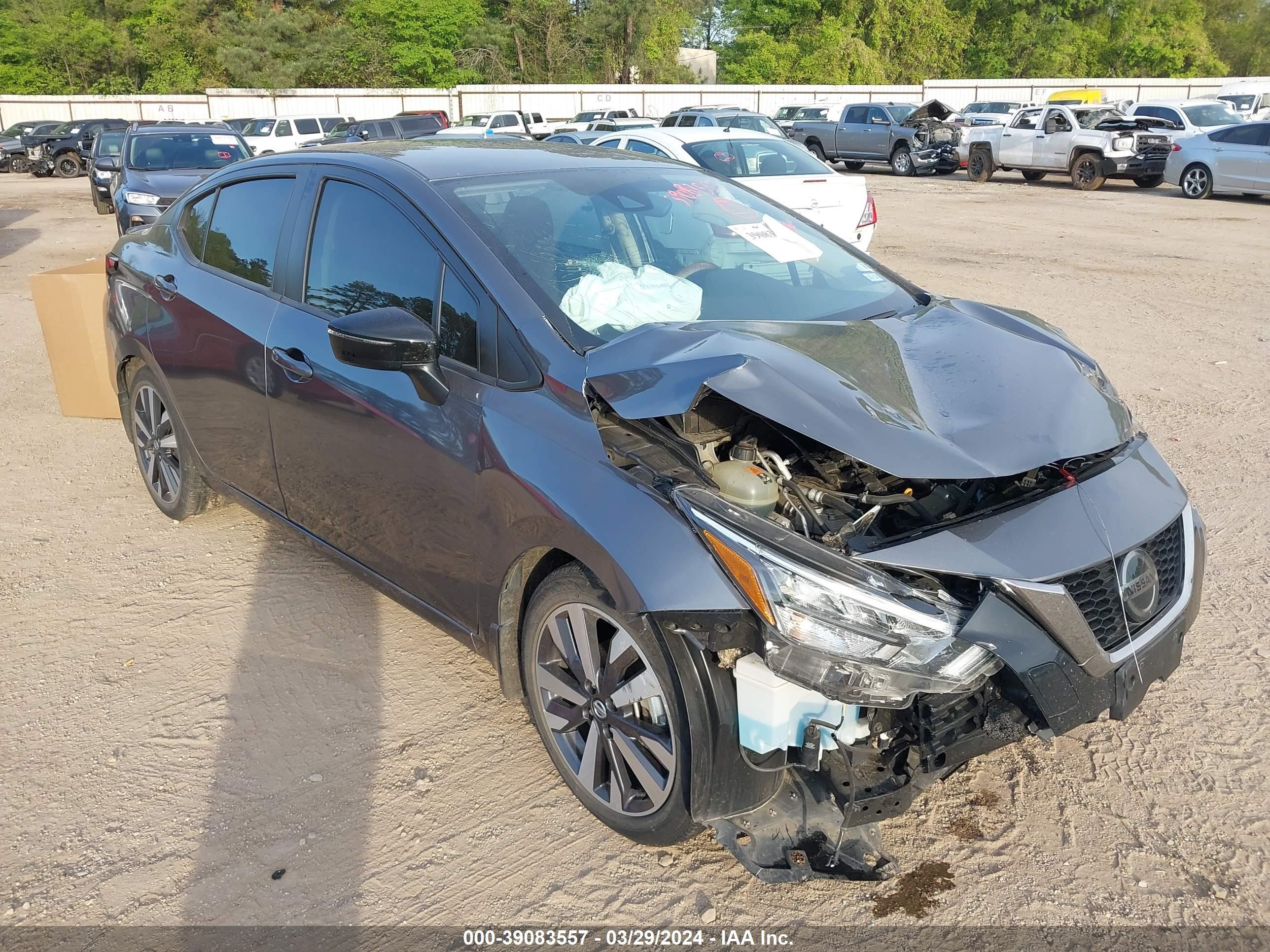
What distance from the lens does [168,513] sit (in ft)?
16.8

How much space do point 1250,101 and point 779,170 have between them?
84.3 ft

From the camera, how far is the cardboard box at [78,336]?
6.43 meters

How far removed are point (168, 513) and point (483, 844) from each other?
3087 mm

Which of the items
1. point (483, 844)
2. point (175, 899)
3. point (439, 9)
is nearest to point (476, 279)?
point (483, 844)

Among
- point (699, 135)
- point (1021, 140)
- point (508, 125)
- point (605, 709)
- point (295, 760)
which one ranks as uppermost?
point (508, 125)

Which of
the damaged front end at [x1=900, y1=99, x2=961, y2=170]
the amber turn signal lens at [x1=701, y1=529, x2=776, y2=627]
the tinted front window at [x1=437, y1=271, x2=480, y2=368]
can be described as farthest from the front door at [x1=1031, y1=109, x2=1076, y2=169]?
the amber turn signal lens at [x1=701, y1=529, x2=776, y2=627]

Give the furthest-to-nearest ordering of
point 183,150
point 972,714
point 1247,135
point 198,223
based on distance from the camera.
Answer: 1. point 1247,135
2. point 183,150
3. point 198,223
4. point 972,714

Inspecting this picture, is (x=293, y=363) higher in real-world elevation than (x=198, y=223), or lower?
lower

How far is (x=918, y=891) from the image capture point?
2.63m

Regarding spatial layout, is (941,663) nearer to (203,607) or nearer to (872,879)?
(872,879)

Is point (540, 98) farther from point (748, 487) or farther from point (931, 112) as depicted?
point (748, 487)

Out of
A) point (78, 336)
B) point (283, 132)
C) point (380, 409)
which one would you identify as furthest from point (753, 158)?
point (283, 132)

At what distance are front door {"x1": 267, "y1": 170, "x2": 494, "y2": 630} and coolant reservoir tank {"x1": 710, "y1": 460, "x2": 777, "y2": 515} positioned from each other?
2.48ft

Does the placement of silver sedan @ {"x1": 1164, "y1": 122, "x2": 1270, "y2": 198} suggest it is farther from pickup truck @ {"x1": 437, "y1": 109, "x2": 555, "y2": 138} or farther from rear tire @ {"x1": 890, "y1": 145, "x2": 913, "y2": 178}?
pickup truck @ {"x1": 437, "y1": 109, "x2": 555, "y2": 138}
